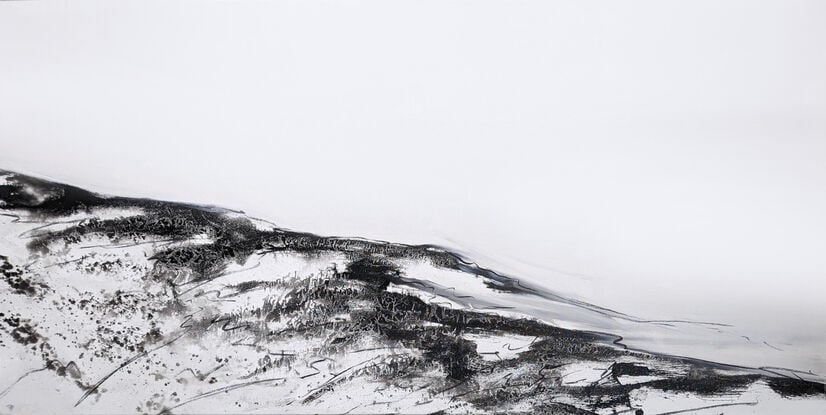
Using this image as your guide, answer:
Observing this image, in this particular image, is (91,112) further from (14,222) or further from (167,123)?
(14,222)

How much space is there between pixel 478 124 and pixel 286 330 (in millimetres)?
767

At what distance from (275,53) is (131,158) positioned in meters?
0.48

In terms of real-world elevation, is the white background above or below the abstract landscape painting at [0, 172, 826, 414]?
above

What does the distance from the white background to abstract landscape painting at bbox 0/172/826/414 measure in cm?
8

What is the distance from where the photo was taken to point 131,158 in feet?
4.28

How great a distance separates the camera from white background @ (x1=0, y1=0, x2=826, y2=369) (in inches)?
51.5

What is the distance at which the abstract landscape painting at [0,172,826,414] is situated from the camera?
131 cm

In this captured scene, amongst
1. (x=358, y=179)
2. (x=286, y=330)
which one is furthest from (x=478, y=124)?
(x=286, y=330)

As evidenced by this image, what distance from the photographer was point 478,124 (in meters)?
1.33

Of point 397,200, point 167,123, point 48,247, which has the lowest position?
point 48,247

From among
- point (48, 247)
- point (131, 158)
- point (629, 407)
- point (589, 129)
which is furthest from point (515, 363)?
point (48, 247)

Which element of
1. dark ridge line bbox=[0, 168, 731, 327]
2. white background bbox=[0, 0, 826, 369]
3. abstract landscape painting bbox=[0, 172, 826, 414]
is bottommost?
abstract landscape painting bbox=[0, 172, 826, 414]

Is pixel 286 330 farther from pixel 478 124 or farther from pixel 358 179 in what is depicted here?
pixel 478 124

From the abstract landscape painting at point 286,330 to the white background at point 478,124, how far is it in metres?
0.08
